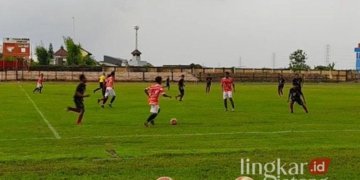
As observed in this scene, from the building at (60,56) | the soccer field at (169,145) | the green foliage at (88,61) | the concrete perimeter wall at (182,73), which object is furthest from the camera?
the building at (60,56)

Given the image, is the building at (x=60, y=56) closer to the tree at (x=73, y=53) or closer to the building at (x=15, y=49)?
the tree at (x=73, y=53)

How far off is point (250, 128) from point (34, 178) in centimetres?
1019

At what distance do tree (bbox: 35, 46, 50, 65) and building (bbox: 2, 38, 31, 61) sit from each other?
7.86 m

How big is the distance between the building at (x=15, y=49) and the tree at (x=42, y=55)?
7.86 meters

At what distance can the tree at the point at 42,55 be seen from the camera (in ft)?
392

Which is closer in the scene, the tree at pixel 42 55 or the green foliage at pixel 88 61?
the tree at pixel 42 55

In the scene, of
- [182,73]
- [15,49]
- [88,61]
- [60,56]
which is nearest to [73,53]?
[88,61]

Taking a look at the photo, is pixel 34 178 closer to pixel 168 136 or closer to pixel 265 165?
pixel 265 165

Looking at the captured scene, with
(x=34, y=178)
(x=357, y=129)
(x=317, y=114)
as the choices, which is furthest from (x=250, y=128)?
(x=34, y=178)

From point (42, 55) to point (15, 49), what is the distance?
524 inches

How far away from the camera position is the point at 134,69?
98.2 metres

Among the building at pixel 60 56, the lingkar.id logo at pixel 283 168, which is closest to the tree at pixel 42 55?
the building at pixel 60 56

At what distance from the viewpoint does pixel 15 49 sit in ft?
353

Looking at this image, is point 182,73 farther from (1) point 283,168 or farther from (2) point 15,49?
(1) point 283,168
